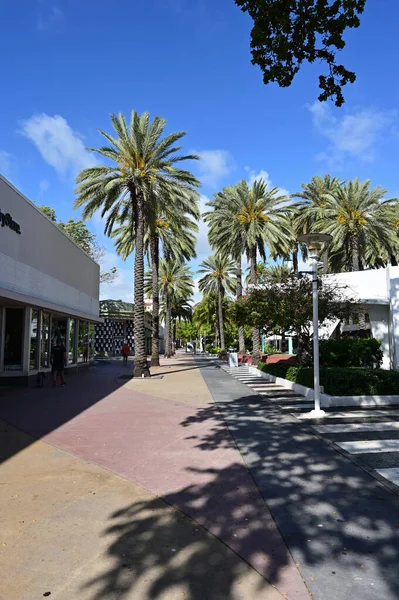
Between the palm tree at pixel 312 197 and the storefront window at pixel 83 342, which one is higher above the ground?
the palm tree at pixel 312 197

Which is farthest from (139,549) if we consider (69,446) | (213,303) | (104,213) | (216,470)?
(213,303)

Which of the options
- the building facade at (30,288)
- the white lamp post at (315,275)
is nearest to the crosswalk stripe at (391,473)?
the white lamp post at (315,275)

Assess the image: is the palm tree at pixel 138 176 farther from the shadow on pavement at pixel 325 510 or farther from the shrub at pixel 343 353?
the shadow on pavement at pixel 325 510

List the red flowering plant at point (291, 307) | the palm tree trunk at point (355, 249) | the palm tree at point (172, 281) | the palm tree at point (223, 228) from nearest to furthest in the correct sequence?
the red flowering plant at point (291, 307) → the palm tree at point (223, 228) → the palm tree trunk at point (355, 249) → the palm tree at point (172, 281)

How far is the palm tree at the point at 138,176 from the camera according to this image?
19859 mm

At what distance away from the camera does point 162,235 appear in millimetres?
30969

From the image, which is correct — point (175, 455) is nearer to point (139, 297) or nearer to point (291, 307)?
point (291, 307)

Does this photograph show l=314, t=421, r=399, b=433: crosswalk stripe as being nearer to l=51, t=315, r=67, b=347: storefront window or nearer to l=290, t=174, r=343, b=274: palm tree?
l=51, t=315, r=67, b=347: storefront window

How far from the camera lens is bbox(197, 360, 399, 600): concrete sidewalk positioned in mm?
3172

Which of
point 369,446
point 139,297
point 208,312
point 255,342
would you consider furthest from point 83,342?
point 208,312

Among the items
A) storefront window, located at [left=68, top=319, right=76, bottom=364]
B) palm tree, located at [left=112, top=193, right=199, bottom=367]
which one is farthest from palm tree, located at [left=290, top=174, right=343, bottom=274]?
storefront window, located at [left=68, top=319, right=76, bottom=364]

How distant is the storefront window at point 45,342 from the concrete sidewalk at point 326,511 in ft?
38.5

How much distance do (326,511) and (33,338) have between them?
559 inches

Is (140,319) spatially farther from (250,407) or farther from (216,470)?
A: (216,470)
